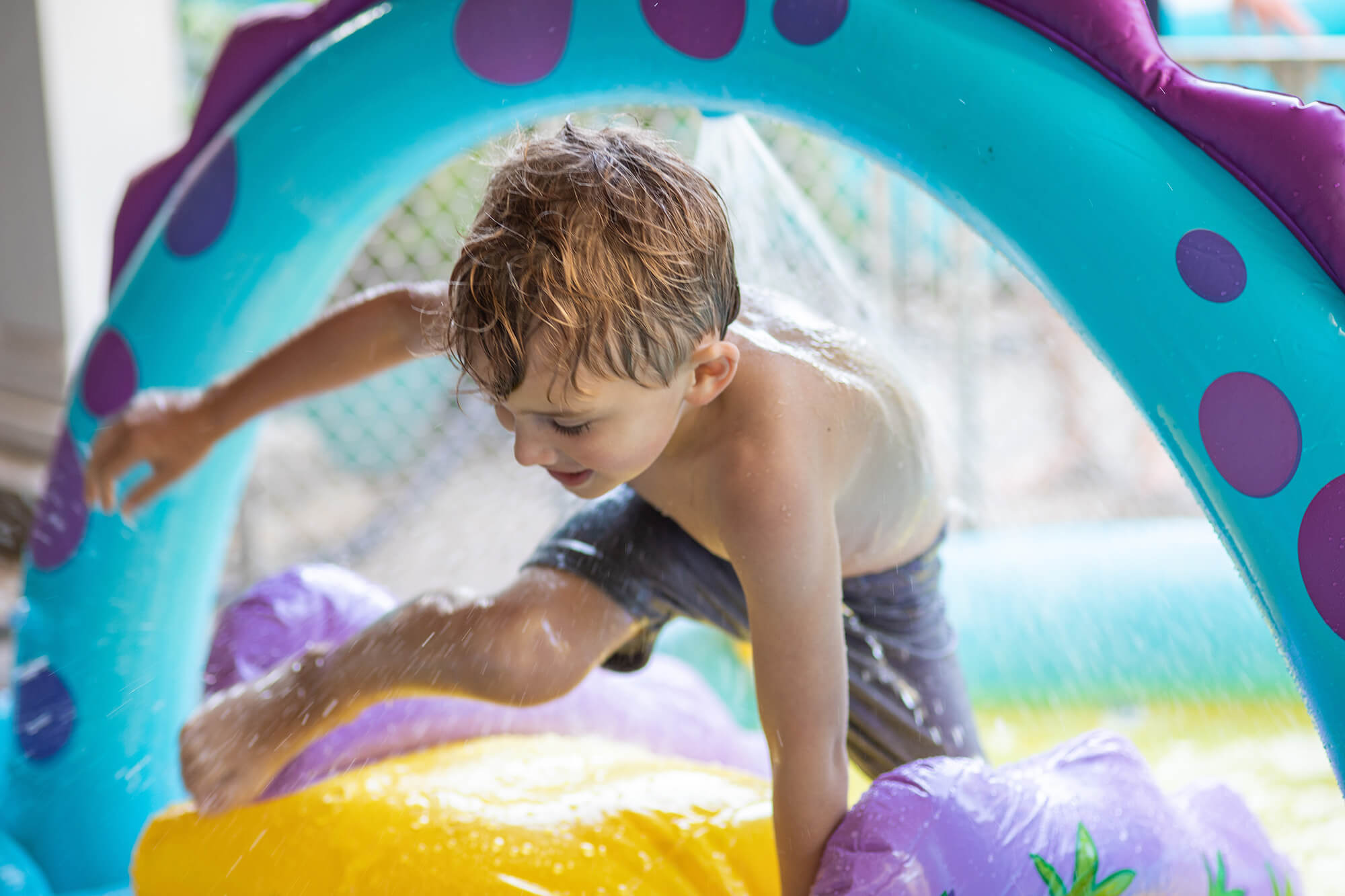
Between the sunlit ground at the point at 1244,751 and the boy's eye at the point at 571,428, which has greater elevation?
the boy's eye at the point at 571,428

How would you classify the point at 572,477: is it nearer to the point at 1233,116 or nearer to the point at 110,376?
the point at 1233,116

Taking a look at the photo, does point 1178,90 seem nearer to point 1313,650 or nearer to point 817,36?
point 817,36

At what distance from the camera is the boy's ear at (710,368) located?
3.28ft

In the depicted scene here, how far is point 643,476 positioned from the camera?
1218 millimetres

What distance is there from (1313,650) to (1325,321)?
0.27 meters

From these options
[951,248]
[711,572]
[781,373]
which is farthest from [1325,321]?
[951,248]

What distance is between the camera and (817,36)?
3.82 feet

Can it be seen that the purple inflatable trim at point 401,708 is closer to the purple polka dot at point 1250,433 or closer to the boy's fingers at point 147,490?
the boy's fingers at point 147,490

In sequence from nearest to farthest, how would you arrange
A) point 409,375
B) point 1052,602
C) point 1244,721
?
1. point 1244,721
2. point 1052,602
3. point 409,375

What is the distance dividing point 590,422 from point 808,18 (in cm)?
48

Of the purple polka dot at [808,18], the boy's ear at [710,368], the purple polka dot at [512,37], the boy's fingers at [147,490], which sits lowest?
the boy's fingers at [147,490]

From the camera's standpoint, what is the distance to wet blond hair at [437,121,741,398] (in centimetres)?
91

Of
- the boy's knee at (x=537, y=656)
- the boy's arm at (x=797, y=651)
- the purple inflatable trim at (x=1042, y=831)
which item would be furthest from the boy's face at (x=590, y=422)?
the purple inflatable trim at (x=1042, y=831)

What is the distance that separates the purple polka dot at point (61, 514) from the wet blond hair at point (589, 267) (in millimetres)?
→ 834
